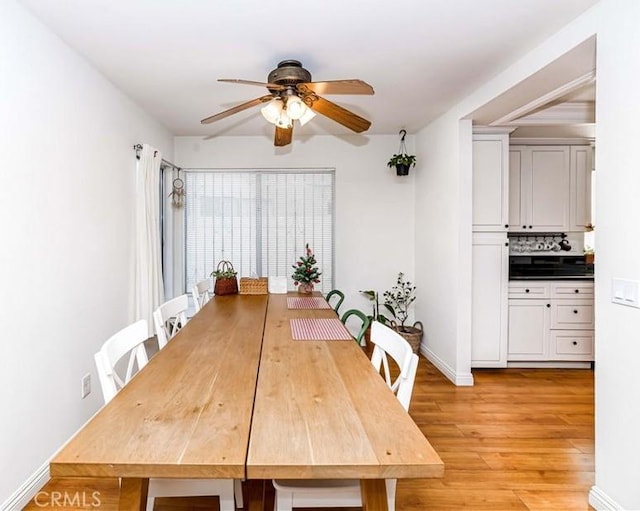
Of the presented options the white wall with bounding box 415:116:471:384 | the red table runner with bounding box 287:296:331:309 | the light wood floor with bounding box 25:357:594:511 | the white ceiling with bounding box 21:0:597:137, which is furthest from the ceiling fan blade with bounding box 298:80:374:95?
the light wood floor with bounding box 25:357:594:511

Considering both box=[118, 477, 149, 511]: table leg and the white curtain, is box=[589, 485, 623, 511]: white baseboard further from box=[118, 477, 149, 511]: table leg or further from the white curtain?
the white curtain

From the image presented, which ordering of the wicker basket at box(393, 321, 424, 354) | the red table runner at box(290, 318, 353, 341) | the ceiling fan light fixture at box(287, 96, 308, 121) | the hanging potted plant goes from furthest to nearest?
the hanging potted plant → the wicker basket at box(393, 321, 424, 354) → the ceiling fan light fixture at box(287, 96, 308, 121) → the red table runner at box(290, 318, 353, 341)

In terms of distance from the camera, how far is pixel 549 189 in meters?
4.11

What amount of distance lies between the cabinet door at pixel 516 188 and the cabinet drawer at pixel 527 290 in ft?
2.01

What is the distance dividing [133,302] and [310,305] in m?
1.50

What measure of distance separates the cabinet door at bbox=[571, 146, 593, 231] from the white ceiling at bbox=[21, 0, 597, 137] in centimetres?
169

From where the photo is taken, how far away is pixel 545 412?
299 centimetres

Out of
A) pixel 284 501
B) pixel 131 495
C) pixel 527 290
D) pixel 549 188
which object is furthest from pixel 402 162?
pixel 131 495

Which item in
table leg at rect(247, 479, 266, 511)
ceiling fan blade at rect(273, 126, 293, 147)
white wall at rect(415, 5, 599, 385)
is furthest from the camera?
white wall at rect(415, 5, 599, 385)

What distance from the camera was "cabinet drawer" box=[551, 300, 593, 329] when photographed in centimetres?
386

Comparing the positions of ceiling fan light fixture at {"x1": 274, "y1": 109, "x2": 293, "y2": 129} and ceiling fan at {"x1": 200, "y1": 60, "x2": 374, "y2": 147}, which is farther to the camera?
ceiling fan light fixture at {"x1": 274, "y1": 109, "x2": 293, "y2": 129}

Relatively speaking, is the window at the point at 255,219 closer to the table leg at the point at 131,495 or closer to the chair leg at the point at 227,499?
the chair leg at the point at 227,499

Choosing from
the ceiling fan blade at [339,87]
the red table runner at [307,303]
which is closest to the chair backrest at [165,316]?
the red table runner at [307,303]

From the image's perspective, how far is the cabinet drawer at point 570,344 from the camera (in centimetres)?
387
